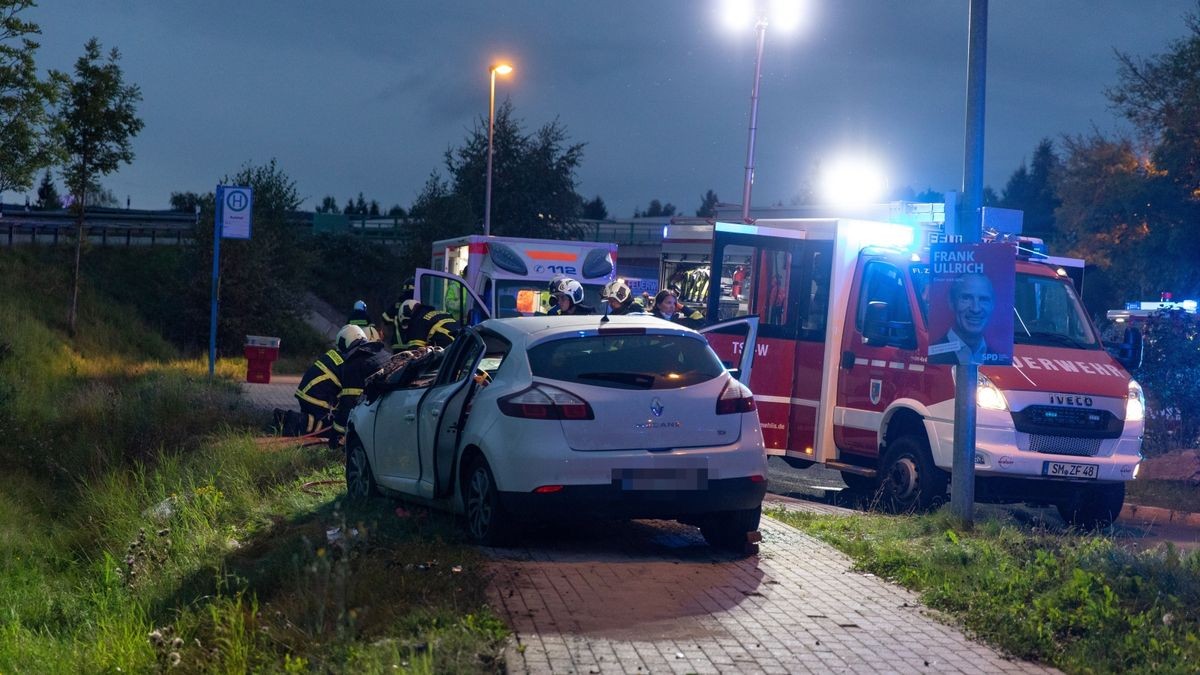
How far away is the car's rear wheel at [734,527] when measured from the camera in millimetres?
8641

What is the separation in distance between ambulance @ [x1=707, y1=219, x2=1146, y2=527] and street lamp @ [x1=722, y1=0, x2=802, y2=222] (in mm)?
8924

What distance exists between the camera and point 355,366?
1396 cm

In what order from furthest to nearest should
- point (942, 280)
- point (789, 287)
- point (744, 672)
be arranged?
1. point (789, 287)
2. point (942, 280)
3. point (744, 672)

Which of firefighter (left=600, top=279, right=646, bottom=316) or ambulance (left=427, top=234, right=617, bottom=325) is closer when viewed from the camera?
firefighter (left=600, top=279, right=646, bottom=316)

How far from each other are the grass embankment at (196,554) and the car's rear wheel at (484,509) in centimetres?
16

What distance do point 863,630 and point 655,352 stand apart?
2.54m

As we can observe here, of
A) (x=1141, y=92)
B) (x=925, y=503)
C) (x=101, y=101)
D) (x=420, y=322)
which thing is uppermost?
(x=1141, y=92)

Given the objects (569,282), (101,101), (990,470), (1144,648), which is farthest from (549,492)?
(101,101)

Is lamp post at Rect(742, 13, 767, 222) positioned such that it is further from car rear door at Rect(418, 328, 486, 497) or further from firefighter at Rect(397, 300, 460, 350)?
car rear door at Rect(418, 328, 486, 497)

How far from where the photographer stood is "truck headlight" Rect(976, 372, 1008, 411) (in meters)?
11.7

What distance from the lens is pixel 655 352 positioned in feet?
28.3

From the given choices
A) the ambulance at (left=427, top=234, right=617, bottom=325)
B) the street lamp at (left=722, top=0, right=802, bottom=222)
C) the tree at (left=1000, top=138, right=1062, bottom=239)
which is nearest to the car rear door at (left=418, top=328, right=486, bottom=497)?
the ambulance at (left=427, top=234, right=617, bottom=325)

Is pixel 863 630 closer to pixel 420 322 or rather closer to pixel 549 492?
pixel 549 492

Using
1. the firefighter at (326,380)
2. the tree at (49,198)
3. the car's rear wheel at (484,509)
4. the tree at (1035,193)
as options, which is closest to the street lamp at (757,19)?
the firefighter at (326,380)
